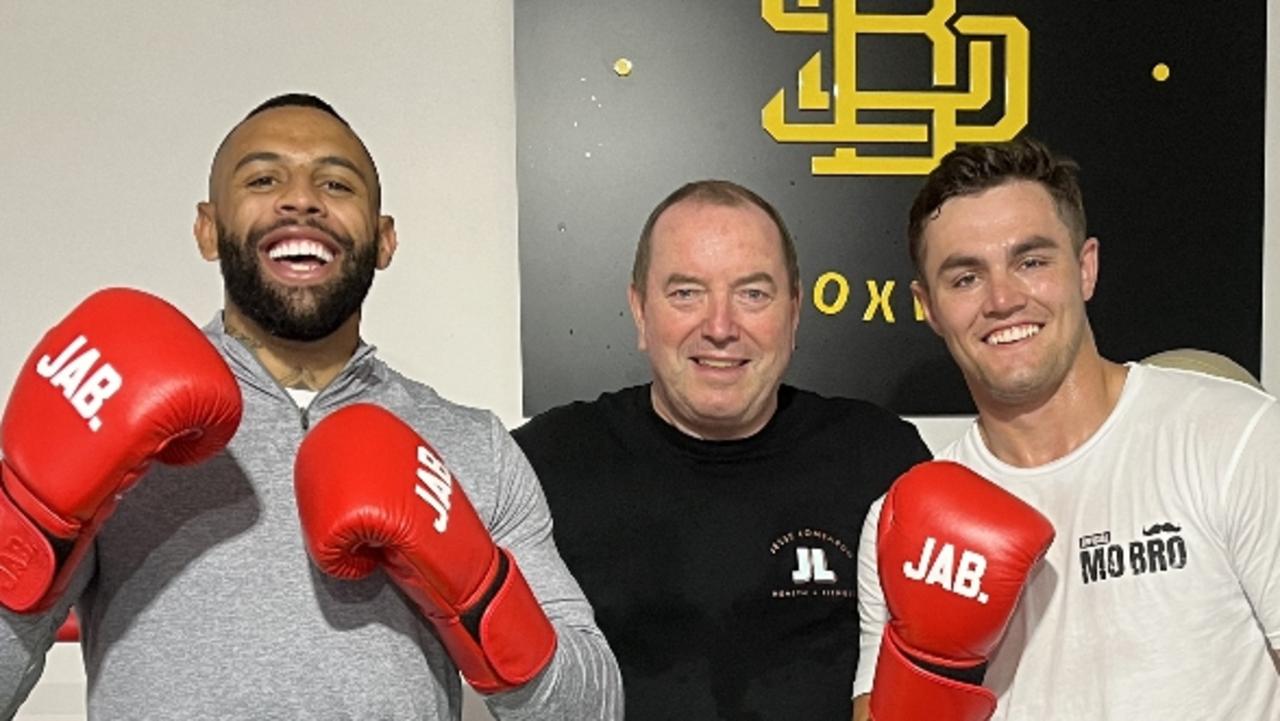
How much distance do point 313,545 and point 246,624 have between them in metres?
0.12

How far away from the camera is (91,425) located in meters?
1.08

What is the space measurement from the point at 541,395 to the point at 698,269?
685 mm

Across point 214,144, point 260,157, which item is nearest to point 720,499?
point 260,157

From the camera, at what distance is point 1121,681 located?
1323 millimetres

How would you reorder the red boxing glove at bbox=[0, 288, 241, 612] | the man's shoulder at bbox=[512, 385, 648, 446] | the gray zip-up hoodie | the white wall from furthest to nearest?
the white wall < the man's shoulder at bbox=[512, 385, 648, 446] < the gray zip-up hoodie < the red boxing glove at bbox=[0, 288, 241, 612]

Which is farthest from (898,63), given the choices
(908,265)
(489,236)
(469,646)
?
(469,646)

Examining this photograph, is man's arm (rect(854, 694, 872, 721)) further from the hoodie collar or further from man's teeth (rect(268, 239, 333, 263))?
man's teeth (rect(268, 239, 333, 263))

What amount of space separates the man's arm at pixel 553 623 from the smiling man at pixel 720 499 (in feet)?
0.75

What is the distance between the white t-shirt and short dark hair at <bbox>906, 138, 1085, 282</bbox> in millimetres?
235

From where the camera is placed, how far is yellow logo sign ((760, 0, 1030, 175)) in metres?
2.23

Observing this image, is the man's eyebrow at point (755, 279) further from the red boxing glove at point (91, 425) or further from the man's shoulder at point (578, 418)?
the red boxing glove at point (91, 425)

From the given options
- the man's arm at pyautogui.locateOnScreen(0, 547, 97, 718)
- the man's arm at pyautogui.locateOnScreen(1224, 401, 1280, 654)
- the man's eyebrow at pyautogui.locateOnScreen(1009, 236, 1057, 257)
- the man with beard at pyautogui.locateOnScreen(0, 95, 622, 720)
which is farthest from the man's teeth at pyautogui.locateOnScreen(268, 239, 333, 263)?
the man's arm at pyautogui.locateOnScreen(1224, 401, 1280, 654)

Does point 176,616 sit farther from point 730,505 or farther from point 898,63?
point 898,63

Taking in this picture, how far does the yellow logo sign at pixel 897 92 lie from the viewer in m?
2.23
